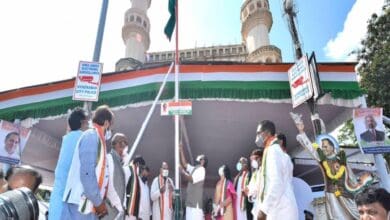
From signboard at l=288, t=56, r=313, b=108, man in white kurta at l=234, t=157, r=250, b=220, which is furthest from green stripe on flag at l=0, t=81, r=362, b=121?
man in white kurta at l=234, t=157, r=250, b=220

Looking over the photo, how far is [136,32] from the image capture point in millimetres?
38969

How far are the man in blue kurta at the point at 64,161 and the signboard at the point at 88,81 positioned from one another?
1.49 meters

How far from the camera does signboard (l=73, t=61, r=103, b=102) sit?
4.59 meters

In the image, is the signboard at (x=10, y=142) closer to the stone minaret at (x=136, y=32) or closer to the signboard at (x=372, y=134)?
the signboard at (x=372, y=134)

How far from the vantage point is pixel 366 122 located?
554cm

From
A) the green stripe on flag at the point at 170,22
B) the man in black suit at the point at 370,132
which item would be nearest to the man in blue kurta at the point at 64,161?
the green stripe on flag at the point at 170,22

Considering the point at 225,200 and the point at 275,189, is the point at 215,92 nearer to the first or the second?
the point at 225,200

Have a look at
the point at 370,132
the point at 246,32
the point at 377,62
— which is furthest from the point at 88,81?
the point at 246,32

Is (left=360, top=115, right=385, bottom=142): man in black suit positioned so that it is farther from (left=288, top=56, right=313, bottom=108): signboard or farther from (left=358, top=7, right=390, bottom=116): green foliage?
(left=358, top=7, right=390, bottom=116): green foliage

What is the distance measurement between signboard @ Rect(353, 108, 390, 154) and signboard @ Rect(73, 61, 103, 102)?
4.33 m

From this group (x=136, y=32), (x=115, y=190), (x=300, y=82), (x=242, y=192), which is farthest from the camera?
(x=136, y=32)

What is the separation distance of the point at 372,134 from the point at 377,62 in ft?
39.2

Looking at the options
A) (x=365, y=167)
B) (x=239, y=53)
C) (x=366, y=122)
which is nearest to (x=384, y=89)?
(x=365, y=167)

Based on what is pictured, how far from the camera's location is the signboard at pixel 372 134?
17.9ft
